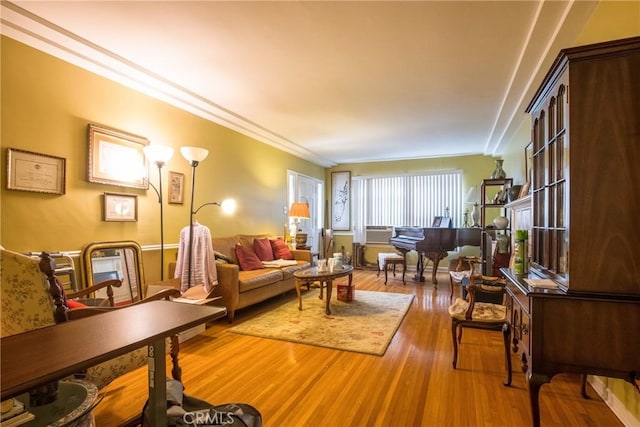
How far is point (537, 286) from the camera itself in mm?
1661

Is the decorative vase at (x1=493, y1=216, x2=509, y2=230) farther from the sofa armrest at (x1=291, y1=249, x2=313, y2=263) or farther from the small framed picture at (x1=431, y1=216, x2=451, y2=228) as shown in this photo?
the sofa armrest at (x1=291, y1=249, x2=313, y2=263)

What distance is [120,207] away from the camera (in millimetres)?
3229

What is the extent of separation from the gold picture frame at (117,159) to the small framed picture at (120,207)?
13 cm

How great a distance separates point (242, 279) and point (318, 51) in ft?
8.44

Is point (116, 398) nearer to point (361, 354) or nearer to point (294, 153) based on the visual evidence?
point (361, 354)

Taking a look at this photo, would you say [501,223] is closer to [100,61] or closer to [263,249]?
[263,249]

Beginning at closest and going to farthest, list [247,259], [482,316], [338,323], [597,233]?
[597,233], [482,316], [338,323], [247,259]

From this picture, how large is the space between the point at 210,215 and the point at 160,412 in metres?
3.38

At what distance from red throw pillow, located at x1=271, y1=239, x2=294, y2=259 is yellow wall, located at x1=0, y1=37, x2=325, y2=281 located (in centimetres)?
101

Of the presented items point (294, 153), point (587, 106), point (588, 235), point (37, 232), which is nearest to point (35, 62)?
point (37, 232)

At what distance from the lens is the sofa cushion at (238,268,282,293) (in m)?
3.69

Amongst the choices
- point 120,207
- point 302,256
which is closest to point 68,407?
point 120,207

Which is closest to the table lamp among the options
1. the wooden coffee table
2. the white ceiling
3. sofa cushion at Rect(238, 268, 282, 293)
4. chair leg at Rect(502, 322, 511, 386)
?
sofa cushion at Rect(238, 268, 282, 293)

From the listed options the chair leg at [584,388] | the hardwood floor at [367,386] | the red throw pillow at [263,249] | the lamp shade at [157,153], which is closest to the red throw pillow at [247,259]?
the red throw pillow at [263,249]
